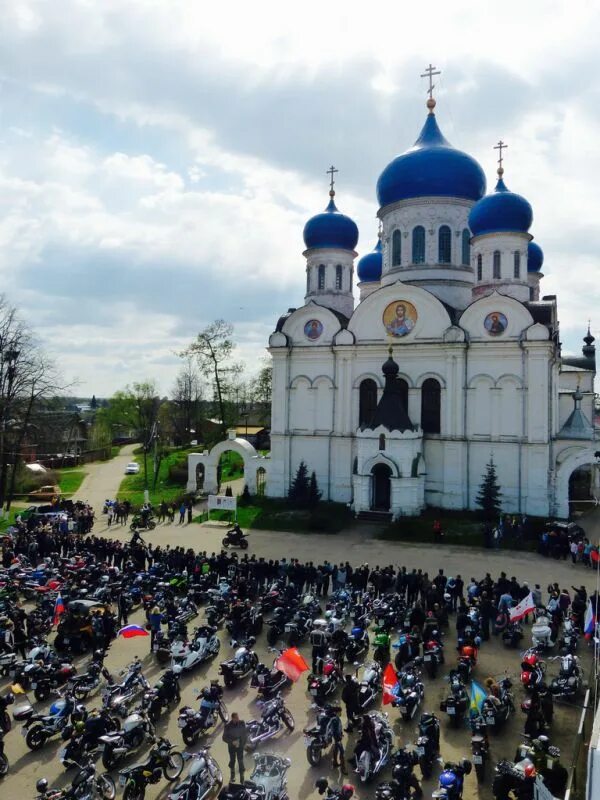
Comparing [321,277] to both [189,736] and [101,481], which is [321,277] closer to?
[101,481]

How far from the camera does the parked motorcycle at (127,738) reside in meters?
9.41

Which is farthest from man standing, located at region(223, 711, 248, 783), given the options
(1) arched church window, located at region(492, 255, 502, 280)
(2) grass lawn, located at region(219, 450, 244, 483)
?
(2) grass lawn, located at region(219, 450, 244, 483)

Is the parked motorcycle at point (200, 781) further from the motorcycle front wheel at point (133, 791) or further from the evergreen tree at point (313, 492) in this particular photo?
the evergreen tree at point (313, 492)

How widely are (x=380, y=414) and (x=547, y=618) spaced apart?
51.2 feet

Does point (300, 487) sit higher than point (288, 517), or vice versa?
point (300, 487)

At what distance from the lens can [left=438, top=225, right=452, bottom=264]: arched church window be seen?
32844 mm

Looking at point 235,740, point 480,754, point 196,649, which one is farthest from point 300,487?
point 480,754

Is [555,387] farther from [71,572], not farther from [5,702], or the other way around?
[5,702]

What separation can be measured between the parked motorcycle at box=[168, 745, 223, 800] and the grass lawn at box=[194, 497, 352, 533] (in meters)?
17.7

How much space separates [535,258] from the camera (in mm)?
41906

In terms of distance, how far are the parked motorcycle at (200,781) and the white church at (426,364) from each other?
19.7m

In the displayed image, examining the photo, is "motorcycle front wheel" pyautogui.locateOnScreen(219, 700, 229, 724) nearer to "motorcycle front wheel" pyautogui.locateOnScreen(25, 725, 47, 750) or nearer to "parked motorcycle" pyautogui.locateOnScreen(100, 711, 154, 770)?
"parked motorcycle" pyautogui.locateOnScreen(100, 711, 154, 770)

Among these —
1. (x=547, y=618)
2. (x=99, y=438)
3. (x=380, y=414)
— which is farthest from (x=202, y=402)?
(x=547, y=618)

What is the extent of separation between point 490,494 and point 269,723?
19.5 meters
